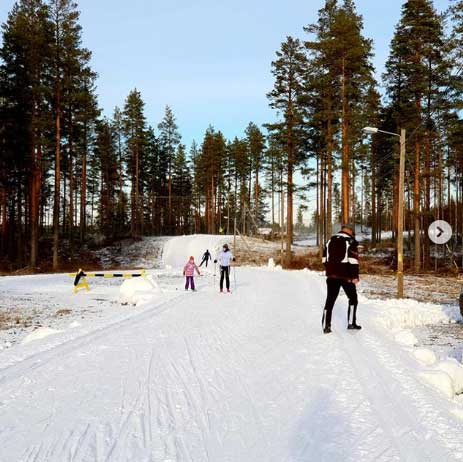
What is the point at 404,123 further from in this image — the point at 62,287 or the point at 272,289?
the point at 62,287

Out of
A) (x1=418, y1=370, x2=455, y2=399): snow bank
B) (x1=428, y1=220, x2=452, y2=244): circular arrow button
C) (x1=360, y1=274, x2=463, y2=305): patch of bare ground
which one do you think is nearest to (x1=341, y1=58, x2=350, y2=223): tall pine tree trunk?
(x1=360, y1=274, x2=463, y2=305): patch of bare ground

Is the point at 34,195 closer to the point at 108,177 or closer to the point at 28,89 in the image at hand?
the point at 28,89

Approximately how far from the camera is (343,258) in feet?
26.4

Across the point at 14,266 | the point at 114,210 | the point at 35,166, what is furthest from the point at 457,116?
the point at 114,210

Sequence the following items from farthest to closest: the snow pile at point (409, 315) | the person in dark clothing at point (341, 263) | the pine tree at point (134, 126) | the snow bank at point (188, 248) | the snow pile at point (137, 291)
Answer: the pine tree at point (134, 126)
the snow bank at point (188, 248)
the snow pile at point (137, 291)
the snow pile at point (409, 315)
the person in dark clothing at point (341, 263)

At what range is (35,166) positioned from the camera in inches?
1108

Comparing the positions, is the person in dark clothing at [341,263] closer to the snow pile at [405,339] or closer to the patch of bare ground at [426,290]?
the snow pile at [405,339]

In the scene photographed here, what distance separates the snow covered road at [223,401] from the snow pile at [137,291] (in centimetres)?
648

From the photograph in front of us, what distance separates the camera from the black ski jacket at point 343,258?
8.03 meters

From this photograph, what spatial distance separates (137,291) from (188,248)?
30511 millimetres

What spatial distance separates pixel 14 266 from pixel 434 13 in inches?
1395

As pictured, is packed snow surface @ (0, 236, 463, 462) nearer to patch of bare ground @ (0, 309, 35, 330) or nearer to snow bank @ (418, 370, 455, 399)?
snow bank @ (418, 370, 455, 399)

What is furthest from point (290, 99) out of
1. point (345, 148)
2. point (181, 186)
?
point (181, 186)

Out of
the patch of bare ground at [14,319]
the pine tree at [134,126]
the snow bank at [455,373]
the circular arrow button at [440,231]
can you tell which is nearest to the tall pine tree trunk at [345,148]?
the circular arrow button at [440,231]
